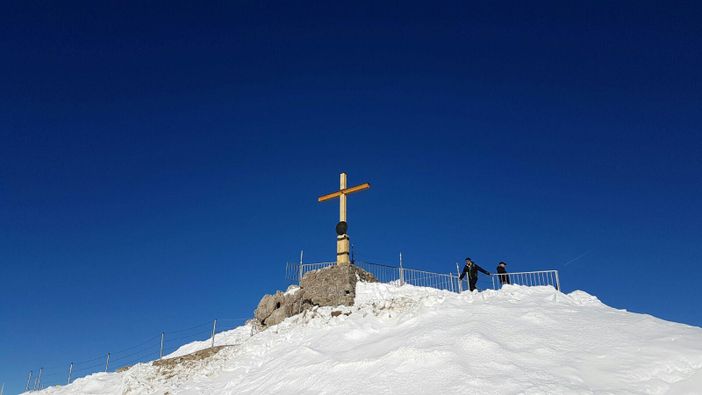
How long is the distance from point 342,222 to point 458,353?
1204 centimetres

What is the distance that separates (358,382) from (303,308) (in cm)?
1034

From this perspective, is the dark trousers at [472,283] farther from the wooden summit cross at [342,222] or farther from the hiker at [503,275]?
the wooden summit cross at [342,222]

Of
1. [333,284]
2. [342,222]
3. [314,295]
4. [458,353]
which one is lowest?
[458,353]

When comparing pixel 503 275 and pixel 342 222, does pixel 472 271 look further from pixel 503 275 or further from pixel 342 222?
pixel 342 222

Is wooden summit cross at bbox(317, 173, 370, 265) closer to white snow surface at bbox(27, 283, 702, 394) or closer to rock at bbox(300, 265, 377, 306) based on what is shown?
rock at bbox(300, 265, 377, 306)

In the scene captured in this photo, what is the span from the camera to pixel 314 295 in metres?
20.3

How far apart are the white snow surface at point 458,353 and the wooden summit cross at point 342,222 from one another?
121 inches

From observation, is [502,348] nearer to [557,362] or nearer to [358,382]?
[557,362]

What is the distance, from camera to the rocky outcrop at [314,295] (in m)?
19.7

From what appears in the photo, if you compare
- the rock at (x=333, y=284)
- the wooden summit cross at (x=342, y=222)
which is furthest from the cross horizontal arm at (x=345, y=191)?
the rock at (x=333, y=284)

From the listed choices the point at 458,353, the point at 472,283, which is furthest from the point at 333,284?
the point at 458,353

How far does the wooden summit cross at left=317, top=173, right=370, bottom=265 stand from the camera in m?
21.0

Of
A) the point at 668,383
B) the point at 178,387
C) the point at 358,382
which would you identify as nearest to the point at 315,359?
the point at 358,382

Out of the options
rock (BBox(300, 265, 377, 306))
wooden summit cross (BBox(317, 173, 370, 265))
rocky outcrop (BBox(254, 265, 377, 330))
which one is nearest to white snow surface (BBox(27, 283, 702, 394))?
rock (BBox(300, 265, 377, 306))
